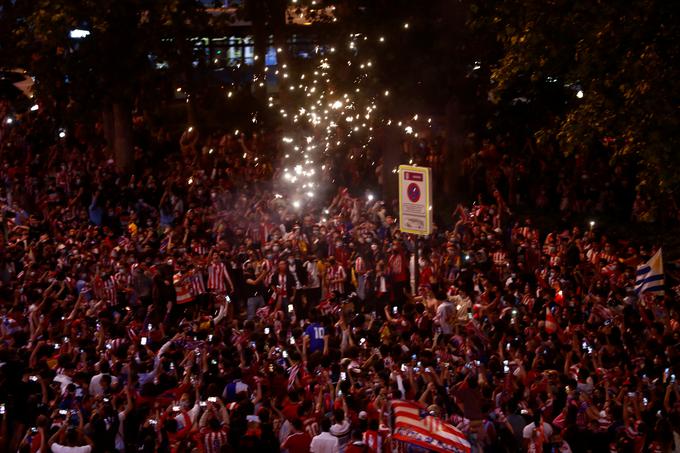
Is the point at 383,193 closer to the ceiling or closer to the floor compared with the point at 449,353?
closer to the floor

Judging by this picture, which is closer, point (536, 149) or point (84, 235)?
point (84, 235)

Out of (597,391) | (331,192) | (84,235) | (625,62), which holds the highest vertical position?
(625,62)

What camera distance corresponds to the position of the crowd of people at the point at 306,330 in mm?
10977

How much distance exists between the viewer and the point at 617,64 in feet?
52.6

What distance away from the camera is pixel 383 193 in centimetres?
2734

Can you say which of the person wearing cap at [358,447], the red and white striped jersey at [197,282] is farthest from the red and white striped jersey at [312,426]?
the red and white striped jersey at [197,282]

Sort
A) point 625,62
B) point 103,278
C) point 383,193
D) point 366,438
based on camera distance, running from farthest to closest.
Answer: point 383,193 → point 103,278 → point 625,62 → point 366,438

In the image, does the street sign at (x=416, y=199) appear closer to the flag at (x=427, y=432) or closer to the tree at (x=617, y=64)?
the tree at (x=617, y=64)

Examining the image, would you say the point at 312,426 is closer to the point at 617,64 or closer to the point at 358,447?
the point at 358,447

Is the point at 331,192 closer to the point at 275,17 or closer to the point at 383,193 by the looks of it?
the point at 383,193

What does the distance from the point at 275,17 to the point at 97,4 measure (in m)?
8.99

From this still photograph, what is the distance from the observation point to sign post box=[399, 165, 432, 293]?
54.4ft

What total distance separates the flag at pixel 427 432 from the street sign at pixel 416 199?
626 centimetres

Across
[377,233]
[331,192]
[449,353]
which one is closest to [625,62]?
[449,353]
